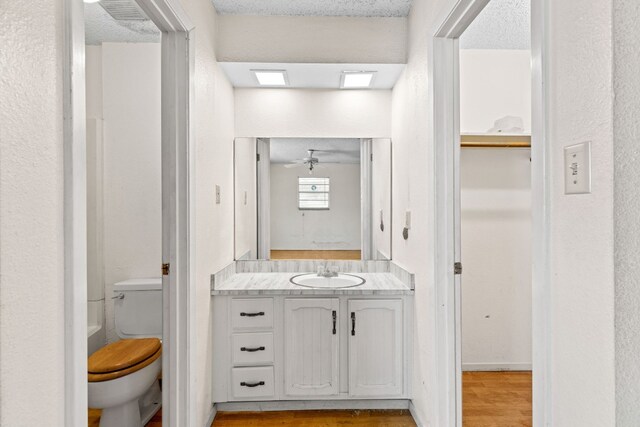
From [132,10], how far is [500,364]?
11.4 ft

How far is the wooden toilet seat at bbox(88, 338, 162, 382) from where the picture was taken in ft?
6.24

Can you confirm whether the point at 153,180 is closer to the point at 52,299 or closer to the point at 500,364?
the point at 52,299

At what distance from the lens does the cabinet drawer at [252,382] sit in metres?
2.32

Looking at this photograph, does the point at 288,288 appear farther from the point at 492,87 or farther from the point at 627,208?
the point at 492,87

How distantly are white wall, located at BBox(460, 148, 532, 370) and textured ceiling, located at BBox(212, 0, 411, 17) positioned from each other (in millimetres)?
1174

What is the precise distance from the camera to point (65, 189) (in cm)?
93

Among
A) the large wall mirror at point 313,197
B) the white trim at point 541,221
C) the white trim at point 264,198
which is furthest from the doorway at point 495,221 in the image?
the white trim at point 541,221

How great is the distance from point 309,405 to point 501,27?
2.69 m

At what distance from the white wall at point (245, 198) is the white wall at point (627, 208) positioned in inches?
93.5

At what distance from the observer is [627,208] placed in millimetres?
751

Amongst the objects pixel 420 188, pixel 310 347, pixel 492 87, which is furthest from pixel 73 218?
pixel 492 87

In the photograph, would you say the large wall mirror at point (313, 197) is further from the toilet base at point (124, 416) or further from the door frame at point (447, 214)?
the toilet base at point (124, 416)

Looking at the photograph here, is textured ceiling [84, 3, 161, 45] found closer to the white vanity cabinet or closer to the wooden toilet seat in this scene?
the white vanity cabinet

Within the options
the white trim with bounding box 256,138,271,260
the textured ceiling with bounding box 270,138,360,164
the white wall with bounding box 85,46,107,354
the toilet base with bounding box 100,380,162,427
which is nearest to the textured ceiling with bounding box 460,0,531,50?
the textured ceiling with bounding box 270,138,360,164
